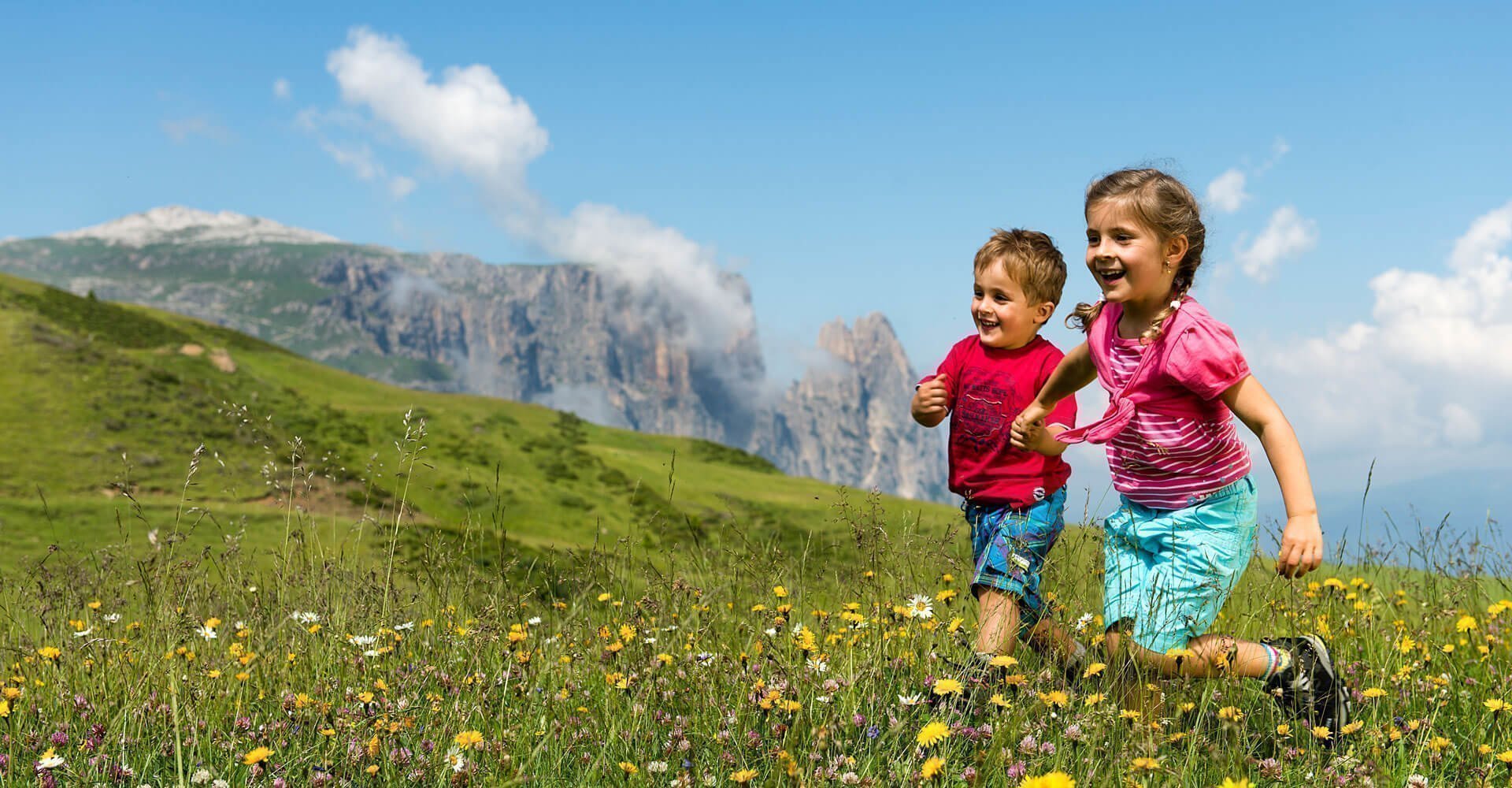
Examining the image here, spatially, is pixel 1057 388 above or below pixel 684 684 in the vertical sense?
above

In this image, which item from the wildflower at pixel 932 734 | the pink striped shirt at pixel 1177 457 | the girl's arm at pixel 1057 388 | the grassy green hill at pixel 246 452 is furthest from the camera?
the grassy green hill at pixel 246 452

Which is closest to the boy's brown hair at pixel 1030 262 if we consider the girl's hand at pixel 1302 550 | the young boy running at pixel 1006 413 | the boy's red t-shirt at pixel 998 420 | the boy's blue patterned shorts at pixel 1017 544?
the young boy running at pixel 1006 413

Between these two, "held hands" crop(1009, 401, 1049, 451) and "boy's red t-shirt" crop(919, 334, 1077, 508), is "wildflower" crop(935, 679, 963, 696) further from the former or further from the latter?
"boy's red t-shirt" crop(919, 334, 1077, 508)

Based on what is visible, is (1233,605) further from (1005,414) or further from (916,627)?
(916,627)

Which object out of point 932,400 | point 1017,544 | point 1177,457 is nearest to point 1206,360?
point 1177,457

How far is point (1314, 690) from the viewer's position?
3611 millimetres

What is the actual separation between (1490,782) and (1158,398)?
5.28 ft

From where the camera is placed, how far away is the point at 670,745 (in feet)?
9.32

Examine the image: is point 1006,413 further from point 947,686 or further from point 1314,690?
point 947,686

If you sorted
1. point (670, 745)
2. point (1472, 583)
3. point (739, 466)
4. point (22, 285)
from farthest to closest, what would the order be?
point (739, 466) < point (22, 285) < point (1472, 583) < point (670, 745)

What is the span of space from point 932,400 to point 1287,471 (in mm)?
1546

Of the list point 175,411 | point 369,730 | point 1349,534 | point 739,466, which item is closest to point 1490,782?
point 1349,534

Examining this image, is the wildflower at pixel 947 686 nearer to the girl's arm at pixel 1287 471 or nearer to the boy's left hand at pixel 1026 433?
the girl's arm at pixel 1287 471

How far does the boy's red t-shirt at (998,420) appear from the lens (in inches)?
173
